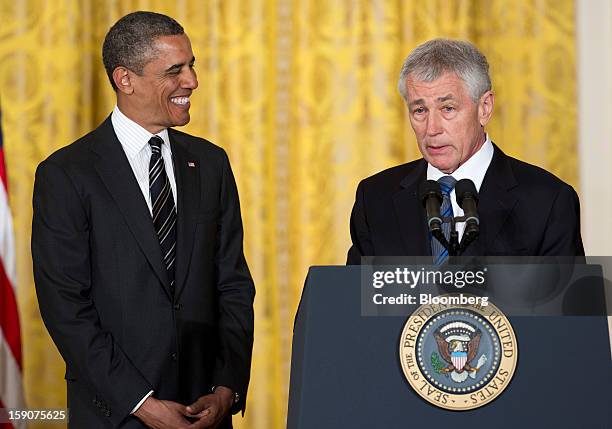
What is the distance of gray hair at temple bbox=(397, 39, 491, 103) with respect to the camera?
231 cm

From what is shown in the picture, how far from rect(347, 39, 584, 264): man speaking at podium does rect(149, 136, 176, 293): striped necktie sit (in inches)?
18.8

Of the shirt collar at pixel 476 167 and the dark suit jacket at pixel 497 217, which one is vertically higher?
the shirt collar at pixel 476 167

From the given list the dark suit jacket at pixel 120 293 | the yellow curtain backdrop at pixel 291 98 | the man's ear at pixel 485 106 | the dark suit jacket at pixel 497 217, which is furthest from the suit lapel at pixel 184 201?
the yellow curtain backdrop at pixel 291 98

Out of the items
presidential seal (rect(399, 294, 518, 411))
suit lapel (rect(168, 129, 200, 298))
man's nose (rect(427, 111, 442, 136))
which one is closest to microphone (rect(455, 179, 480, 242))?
presidential seal (rect(399, 294, 518, 411))

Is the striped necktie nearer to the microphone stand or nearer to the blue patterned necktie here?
the blue patterned necktie

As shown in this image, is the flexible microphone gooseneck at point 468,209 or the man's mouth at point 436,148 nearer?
the flexible microphone gooseneck at point 468,209

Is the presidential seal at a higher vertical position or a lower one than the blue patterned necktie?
lower

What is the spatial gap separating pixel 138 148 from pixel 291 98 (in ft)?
5.29

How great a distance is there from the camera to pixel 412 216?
2318 millimetres

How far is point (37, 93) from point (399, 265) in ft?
8.92

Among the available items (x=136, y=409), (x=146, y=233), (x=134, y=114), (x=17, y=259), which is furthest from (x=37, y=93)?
(x=136, y=409)

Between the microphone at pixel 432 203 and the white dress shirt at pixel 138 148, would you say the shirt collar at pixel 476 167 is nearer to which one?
the microphone at pixel 432 203

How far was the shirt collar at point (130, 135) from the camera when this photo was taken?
2.56 metres

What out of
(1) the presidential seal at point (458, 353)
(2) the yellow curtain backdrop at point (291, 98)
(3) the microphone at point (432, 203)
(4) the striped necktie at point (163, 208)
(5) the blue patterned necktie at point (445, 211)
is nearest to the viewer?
(1) the presidential seal at point (458, 353)
